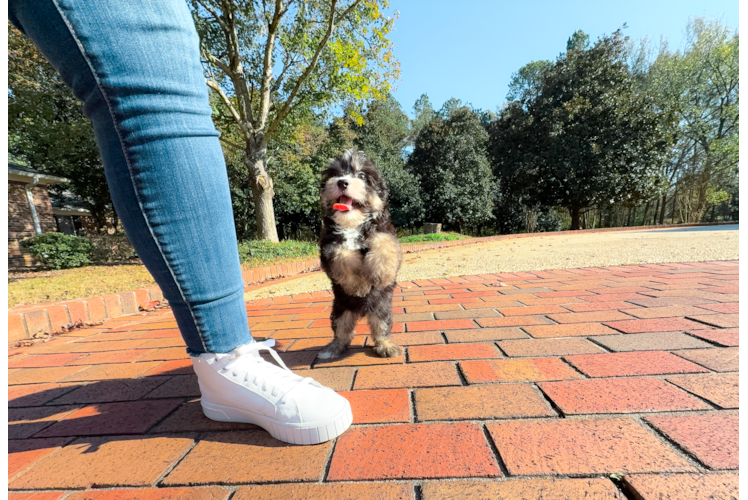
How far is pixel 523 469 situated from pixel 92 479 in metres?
1.27

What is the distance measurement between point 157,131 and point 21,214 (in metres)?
17.0

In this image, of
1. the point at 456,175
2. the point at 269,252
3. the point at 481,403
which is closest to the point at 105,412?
the point at 481,403

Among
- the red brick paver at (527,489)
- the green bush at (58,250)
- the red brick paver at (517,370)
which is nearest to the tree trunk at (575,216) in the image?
the red brick paver at (517,370)

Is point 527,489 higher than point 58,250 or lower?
lower

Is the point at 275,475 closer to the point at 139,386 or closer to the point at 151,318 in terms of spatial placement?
the point at 139,386

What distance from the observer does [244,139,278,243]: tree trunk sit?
9250 millimetres

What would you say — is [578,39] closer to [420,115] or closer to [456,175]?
[420,115]

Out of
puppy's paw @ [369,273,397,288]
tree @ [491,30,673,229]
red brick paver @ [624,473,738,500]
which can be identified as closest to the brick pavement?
red brick paver @ [624,473,738,500]

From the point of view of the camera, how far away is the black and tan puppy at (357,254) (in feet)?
5.85

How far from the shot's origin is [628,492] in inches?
33.0

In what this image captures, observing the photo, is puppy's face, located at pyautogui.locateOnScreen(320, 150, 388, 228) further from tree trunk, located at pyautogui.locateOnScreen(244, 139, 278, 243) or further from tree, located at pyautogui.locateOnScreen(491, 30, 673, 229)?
tree, located at pyautogui.locateOnScreen(491, 30, 673, 229)

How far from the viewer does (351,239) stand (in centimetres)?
182

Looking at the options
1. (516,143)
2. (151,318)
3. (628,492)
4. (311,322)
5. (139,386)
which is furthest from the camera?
(516,143)

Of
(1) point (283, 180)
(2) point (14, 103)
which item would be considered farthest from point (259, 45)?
(2) point (14, 103)
